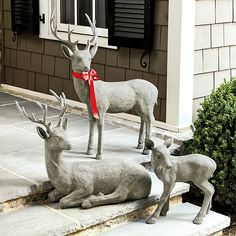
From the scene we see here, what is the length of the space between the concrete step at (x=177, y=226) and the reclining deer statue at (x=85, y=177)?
0.20 meters

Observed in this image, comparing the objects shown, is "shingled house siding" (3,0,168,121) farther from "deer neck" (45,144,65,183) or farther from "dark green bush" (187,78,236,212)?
"deer neck" (45,144,65,183)

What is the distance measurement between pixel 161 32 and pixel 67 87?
141 cm

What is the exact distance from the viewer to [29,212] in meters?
3.60

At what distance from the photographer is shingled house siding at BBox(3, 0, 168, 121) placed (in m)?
5.14

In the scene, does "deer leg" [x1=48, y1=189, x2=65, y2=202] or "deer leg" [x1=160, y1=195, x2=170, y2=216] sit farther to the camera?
"deer leg" [x1=160, y1=195, x2=170, y2=216]

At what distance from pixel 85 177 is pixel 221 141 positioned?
1.26 m

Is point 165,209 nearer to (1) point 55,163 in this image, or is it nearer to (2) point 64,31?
(1) point 55,163

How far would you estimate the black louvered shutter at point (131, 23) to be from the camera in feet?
16.8

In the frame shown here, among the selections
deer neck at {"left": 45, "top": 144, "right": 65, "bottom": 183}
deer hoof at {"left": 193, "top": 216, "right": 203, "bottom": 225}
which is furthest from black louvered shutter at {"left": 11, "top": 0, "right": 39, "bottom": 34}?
deer hoof at {"left": 193, "top": 216, "right": 203, "bottom": 225}

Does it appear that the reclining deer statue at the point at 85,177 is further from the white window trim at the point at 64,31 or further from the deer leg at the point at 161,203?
the white window trim at the point at 64,31

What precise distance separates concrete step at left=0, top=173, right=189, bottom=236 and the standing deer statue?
0.60m

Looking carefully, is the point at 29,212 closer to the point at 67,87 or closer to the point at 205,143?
the point at 205,143

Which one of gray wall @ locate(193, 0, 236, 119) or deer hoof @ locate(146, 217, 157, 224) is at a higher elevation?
gray wall @ locate(193, 0, 236, 119)

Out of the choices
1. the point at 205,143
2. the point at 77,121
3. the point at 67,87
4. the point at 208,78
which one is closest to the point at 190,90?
the point at 208,78
